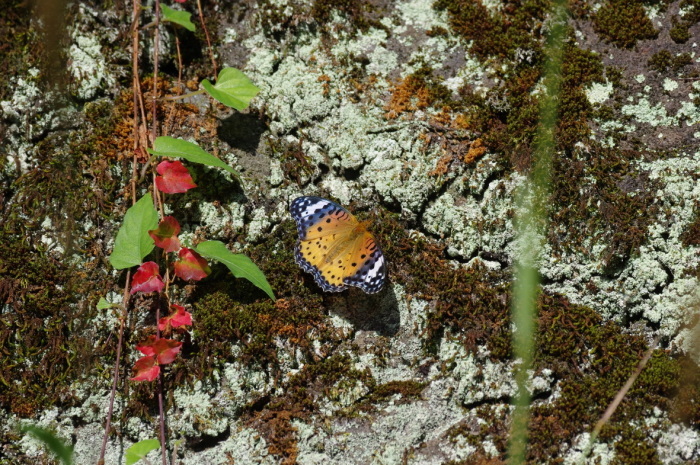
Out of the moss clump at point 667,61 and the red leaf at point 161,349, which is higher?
the moss clump at point 667,61

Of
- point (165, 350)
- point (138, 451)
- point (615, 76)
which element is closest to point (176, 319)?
point (165, 350)

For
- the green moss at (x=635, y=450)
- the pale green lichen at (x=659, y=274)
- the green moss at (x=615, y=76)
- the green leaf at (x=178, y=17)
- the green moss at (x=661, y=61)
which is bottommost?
the green moss at (x=635, y=450)

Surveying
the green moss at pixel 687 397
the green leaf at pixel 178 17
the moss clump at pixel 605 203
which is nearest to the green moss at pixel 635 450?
the green moss at pixel 687 397

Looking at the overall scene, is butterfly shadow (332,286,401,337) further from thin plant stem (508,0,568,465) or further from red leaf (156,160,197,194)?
red leaf (156,160,197,194)

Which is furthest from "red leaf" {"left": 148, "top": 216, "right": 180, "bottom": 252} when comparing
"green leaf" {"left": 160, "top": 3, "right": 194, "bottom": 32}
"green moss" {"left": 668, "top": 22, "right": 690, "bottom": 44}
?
"green moss" {"left": 668, "top": 22, "right": 690, "bottom": 44}

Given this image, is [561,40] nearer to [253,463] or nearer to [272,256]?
[272,256]

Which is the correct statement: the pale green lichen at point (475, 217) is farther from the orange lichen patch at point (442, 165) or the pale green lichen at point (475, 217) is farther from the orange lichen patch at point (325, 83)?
the orange lichen patch at point (325, 83)
